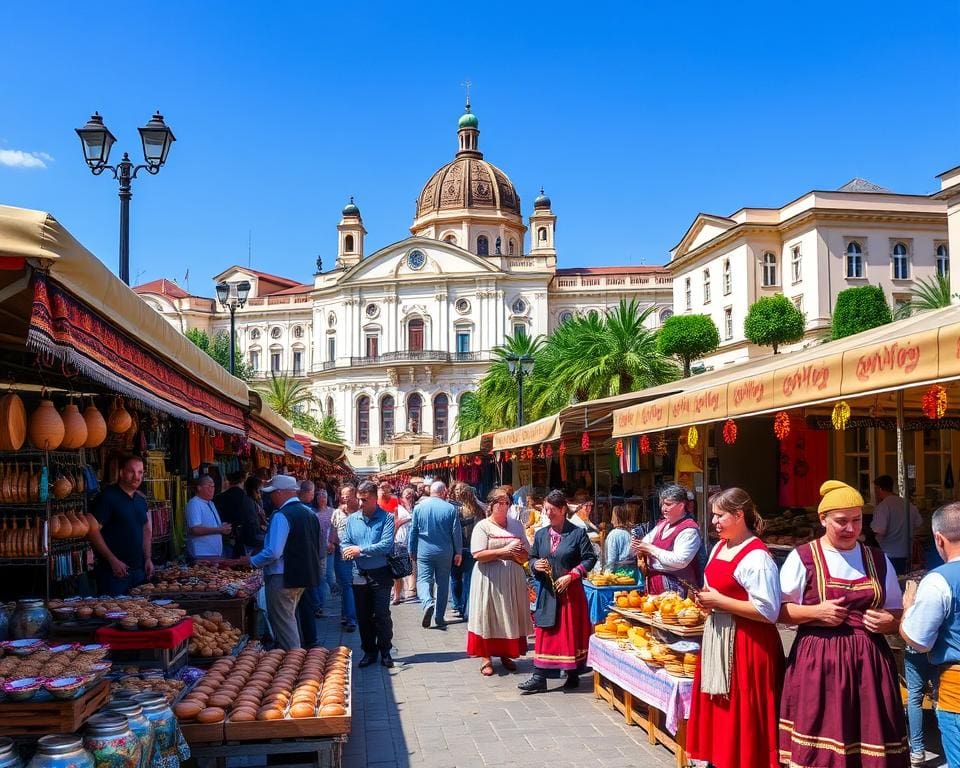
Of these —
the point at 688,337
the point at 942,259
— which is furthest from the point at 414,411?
the point at 942,259

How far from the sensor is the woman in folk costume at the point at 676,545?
23.2 ft

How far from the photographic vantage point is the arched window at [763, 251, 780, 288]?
171 feet

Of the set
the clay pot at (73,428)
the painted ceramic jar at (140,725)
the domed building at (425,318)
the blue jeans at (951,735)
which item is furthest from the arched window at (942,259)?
the painted ceramic jar at (140,725)

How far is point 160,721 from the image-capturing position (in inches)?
185

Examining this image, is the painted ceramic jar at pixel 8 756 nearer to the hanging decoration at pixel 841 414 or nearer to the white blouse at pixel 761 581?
the white blouse at pixel 761 581

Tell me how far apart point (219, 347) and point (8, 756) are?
242 ft

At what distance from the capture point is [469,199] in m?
86.4

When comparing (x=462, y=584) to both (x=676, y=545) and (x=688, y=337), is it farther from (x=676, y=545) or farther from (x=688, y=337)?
(x=688, y=337)

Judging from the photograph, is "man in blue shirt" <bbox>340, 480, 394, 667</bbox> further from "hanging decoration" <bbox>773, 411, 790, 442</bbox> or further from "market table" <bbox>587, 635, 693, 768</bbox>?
"hanging decoration" <bbox>773, 411, 790, 442</bbox>

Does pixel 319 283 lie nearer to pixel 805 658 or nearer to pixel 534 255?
pixel 534 255

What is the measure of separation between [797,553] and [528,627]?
466 cm

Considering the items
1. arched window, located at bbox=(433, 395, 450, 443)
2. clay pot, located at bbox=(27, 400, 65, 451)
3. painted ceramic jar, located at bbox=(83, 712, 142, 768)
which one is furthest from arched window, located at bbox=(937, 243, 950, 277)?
painted ceramic jar, located at bbox=(83, 712, 142, 768)

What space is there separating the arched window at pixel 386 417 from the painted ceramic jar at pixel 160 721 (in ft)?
245

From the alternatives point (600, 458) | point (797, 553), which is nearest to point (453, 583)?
point (797, 553)
